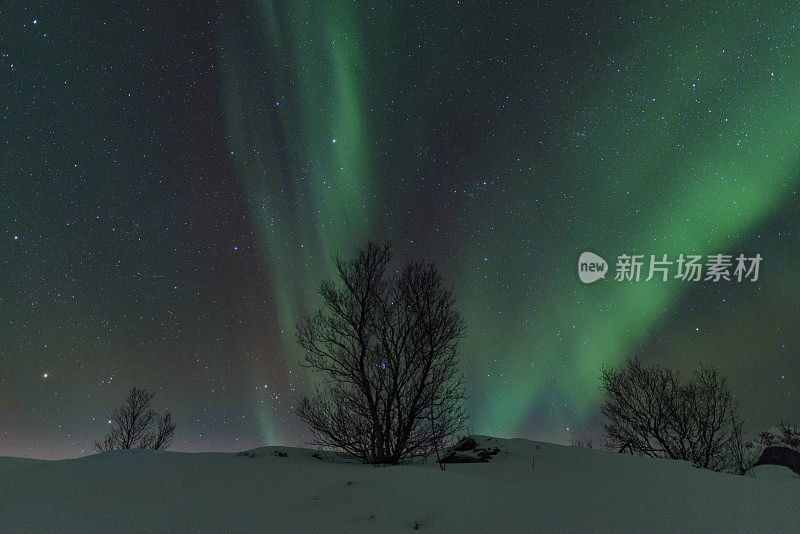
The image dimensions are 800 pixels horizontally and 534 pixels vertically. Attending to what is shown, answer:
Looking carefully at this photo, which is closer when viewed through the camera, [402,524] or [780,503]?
[402,524]

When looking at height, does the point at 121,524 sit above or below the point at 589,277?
below

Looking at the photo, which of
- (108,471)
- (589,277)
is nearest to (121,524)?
(108,471)

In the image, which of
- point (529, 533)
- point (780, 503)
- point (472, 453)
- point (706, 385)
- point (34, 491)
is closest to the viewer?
point (529, 533)

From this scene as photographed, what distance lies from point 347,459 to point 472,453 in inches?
115

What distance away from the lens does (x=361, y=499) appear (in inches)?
143

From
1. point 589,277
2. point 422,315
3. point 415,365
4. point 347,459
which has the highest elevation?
point 589,277

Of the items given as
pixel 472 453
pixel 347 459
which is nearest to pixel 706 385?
pixel 472 453

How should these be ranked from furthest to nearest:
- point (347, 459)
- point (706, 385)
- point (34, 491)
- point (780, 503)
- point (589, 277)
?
point (706, 385) < point (589, 277) < point (347, 459) < point (780, 503) < point (34, 491)

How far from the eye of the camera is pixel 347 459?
873 centimetres

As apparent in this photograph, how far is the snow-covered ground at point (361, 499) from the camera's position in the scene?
3172mm

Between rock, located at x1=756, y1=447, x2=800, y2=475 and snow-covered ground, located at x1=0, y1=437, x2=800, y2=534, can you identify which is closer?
snow-covered ground, located at x1=0, y1=437, x2=800, y2=534

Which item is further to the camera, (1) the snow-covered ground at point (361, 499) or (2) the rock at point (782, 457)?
(2) the rock at point (782, 457)

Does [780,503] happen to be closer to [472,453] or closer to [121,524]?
[472,453]

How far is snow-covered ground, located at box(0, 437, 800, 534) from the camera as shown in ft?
10.4
